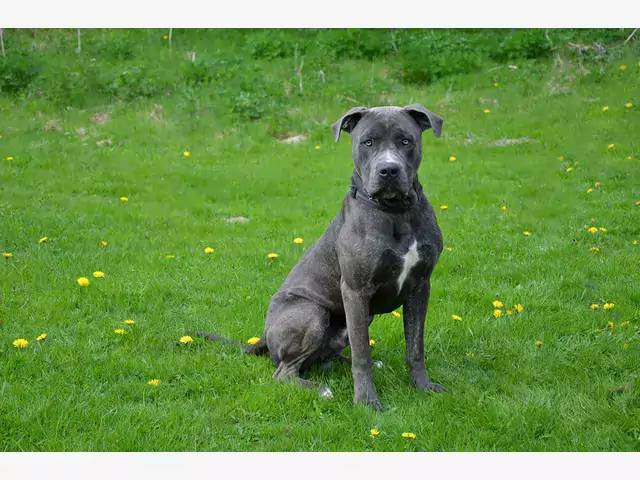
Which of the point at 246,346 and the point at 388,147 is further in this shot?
the point at 246,346

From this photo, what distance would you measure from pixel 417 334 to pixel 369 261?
75 cm

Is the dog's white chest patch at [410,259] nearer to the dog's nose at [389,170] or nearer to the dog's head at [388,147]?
the dog's head at [388,147]

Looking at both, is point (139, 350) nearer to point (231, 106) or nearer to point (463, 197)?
point (463, 197)

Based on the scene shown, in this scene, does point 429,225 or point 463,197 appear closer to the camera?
point 429,225

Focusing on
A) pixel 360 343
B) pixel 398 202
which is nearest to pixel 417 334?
pixel 360 343

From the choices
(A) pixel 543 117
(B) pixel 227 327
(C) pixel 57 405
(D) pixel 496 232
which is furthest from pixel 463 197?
(C) pixel 57 405

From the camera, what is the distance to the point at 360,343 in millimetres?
4516

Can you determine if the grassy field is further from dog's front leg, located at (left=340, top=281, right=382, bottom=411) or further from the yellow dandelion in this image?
dog's front leg, located at (left=340, top=281, right=382, bottom=411)

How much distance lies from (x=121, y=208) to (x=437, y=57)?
8.22 metres

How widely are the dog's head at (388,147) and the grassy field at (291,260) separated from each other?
4.76 ft

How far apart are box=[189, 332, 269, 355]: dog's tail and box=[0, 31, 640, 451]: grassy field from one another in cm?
11

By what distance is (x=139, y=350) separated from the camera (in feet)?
17.3

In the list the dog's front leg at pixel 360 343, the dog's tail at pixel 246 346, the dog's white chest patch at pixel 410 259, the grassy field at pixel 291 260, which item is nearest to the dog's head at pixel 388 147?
the dog's white chest patch at pixel 410 259

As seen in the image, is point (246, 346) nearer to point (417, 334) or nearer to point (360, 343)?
point (360, 343)
